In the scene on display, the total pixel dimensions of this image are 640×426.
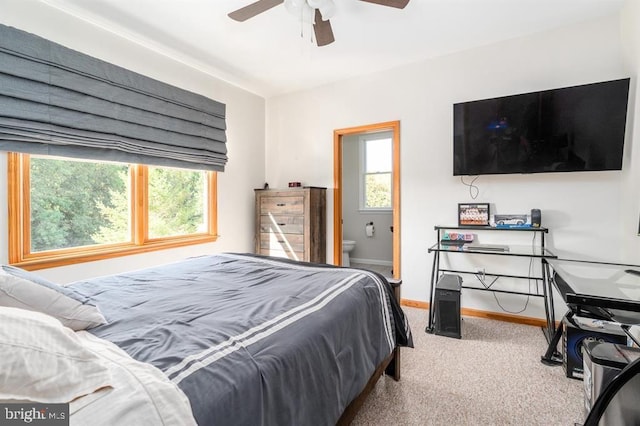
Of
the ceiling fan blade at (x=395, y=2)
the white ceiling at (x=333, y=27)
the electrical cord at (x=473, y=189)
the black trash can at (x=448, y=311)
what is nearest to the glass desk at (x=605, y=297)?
the black trash can at (x=448, y=311)

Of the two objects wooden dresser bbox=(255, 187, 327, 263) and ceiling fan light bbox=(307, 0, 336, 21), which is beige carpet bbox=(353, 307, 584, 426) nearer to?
wooden dresser bbox=(255, 187, 327, 263)

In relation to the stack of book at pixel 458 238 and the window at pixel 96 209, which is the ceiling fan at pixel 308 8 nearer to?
the window at pixel 96 209

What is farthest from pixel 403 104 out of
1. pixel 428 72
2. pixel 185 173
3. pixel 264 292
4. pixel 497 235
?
pixel 264 292

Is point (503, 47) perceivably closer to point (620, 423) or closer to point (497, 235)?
point (497, 235)

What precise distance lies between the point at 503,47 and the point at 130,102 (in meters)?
3.58

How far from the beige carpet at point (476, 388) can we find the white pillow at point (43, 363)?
1410 mm

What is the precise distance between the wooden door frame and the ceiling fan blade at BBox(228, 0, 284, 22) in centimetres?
198

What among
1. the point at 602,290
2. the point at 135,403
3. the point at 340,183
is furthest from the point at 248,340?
the point at 340,183

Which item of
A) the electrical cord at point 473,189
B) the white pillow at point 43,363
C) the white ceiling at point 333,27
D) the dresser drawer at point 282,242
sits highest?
the white ceiling at point 333,27

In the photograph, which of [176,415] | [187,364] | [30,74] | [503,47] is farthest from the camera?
[503,47]

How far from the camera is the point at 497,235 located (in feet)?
10.3

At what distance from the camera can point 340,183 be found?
13.6ft

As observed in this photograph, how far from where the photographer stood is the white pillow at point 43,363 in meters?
0.66

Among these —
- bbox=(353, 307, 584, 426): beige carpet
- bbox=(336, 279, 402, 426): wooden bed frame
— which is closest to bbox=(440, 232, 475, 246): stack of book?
bbox=(353, 307, 584, 426): beige carpet
